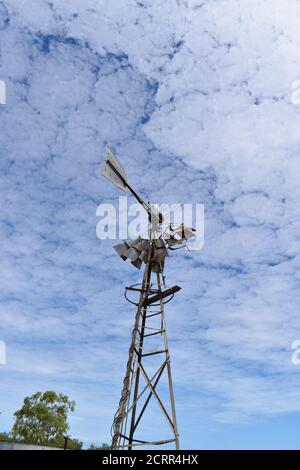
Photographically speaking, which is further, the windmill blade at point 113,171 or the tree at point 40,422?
the tree at point 40,422

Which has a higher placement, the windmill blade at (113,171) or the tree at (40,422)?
the windmill blade at (113,171)

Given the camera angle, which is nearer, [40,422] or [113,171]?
[113,171]

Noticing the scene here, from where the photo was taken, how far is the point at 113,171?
1828 centimetres

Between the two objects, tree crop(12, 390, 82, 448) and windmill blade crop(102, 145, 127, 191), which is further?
tree crop(12, 390, 82, 448)

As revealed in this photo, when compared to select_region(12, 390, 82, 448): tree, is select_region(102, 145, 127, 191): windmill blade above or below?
above

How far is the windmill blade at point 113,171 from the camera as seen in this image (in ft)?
58.7

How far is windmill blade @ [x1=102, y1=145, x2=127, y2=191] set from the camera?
17.9 m
